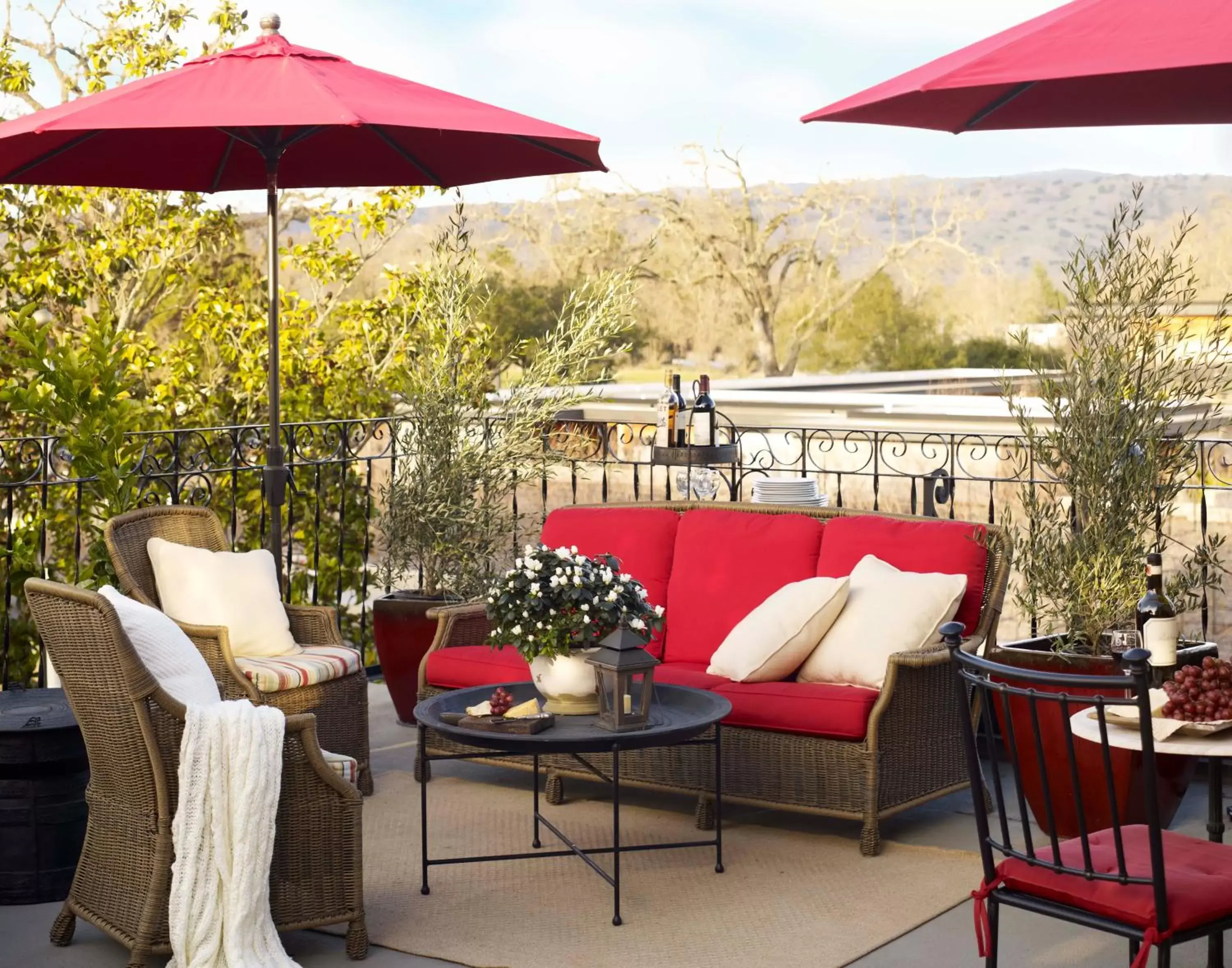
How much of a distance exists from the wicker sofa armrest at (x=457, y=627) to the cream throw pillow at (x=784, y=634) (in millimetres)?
1014

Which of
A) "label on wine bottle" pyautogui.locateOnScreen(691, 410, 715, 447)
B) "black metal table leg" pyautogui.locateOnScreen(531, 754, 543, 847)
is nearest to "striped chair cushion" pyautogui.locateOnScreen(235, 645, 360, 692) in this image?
"black metal table leg" pyautogui.locateOnScreen(531, 754, 543, 847)

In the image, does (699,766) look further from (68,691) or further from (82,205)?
(82,205)

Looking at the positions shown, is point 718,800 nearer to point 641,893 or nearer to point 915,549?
point 641,893

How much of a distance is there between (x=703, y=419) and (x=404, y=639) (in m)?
1.45

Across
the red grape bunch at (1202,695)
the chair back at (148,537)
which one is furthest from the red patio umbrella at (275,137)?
the red grape bunch at (1202,695)

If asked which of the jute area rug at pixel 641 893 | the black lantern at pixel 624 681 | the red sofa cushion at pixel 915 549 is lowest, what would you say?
the jute area rug at pixel 641 893

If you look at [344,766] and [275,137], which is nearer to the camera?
[344,766]

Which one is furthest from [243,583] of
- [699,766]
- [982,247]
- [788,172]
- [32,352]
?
[982,247]

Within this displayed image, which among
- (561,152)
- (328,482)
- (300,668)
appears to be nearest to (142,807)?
(300,668)

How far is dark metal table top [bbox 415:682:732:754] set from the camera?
3.70 meters

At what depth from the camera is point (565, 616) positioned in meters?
3.96

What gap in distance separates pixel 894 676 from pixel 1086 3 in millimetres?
1980

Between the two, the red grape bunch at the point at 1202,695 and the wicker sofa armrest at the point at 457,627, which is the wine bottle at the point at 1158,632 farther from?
the wicker sofa armrest at the point at 457,627

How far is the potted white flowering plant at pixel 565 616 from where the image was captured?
155 inches
